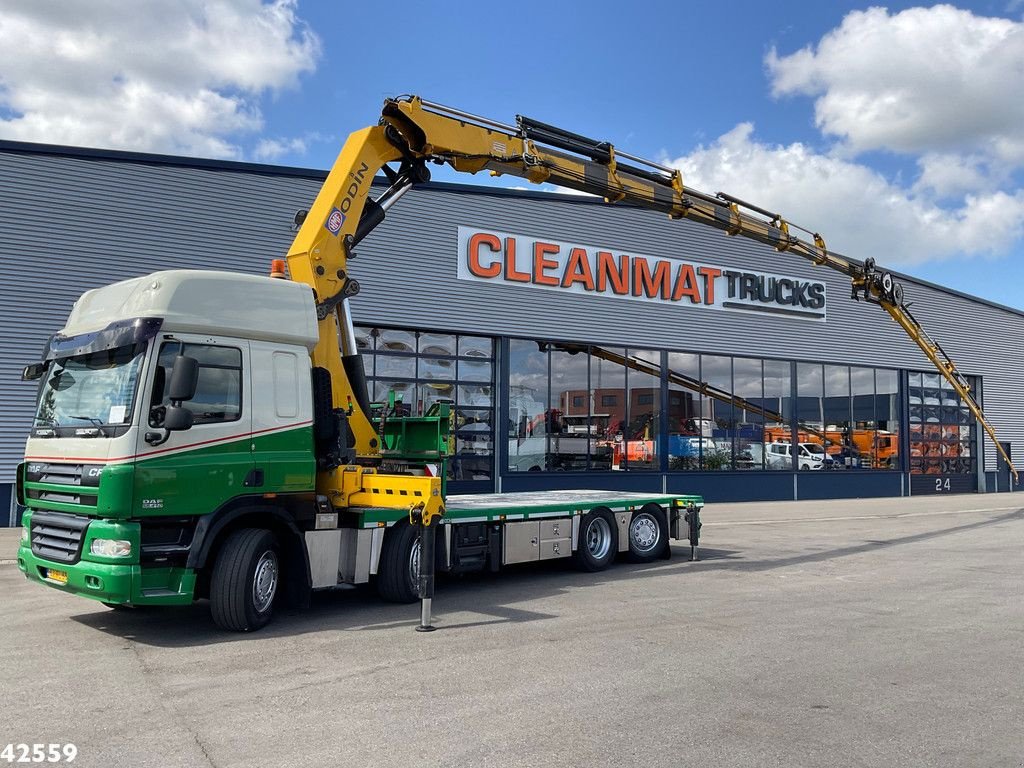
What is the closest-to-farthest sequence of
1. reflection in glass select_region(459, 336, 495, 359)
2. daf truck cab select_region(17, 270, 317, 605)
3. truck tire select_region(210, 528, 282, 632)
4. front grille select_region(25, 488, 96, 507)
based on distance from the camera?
daf truck cab select_region(17, 270, 317, 605), front grille select_region(25, 488, 96, 507), truck tire select_region(210, 528, 282, 632), reflection in glass select_region(459, 336, 495, 359)

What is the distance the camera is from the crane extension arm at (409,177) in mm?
9961

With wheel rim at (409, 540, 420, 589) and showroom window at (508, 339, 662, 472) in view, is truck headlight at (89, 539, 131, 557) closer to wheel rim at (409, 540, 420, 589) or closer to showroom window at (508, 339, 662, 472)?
wheel rim at (409, 540, 420, 589)

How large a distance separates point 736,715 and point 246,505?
16.1 feet

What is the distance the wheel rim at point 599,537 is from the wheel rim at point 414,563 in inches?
139

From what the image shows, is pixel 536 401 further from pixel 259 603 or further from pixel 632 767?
pixel 632 767

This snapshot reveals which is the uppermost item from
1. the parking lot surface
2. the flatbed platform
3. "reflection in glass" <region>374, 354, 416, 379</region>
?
"reflection in glass" <region>374, 354, 416, 379</region>

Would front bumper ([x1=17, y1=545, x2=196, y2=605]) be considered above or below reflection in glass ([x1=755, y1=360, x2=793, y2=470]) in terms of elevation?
below

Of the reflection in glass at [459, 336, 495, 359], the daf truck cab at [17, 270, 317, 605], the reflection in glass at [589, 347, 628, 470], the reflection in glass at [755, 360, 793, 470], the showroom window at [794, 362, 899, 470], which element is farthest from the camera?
the showroom window at [794, 362, 899, 470]

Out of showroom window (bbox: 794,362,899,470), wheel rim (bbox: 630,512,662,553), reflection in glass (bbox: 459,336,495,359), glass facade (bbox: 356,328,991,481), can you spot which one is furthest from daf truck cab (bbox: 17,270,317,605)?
showroom window (bbox: 794,362,899,470)

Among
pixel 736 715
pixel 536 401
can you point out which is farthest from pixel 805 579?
pixel 536 401

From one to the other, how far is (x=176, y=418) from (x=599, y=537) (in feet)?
22.9

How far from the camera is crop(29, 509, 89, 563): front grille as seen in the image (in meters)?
7.76

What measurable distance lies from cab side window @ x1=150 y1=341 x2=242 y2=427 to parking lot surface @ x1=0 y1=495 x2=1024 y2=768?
6.88 ft

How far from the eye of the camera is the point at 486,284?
2236cm
